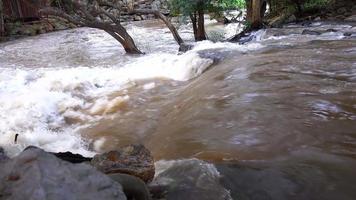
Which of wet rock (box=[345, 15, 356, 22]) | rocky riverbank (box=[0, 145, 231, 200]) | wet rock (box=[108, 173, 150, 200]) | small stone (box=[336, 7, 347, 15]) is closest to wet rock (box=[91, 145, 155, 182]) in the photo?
rocky riverbank (box=[0, 145, 231, 200])

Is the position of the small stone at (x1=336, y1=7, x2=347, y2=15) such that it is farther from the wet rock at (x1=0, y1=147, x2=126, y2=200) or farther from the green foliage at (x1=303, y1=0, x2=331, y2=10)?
the wet rock at (x1=0, y1=147, x2=126, y2=200)

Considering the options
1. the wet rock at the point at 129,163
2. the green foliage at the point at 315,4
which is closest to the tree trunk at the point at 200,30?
the green foliage at the point at 315,4

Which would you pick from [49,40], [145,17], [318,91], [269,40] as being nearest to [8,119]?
[318,91]

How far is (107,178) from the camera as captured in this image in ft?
6.39

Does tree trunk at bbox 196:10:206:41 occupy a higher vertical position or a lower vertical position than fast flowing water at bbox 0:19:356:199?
higher

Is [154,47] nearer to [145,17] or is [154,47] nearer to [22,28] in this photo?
[22,28]

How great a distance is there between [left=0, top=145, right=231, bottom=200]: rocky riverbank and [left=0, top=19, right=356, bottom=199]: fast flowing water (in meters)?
0.22

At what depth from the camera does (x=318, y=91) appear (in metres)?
4.58

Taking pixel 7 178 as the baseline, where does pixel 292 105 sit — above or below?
below

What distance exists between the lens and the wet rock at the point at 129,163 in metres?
2.54

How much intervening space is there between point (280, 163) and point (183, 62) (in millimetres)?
5481

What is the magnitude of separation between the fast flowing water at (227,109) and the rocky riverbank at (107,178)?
8.5 inches

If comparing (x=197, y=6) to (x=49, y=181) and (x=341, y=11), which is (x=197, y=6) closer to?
(x=341, y=11)

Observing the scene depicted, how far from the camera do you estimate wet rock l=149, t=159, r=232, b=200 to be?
244 centimetres
